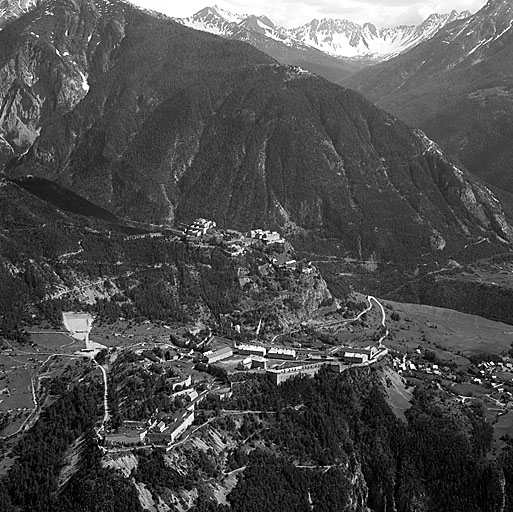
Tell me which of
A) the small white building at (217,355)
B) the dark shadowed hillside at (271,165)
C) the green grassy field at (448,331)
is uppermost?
the dark shadowed hillside at (271,165)

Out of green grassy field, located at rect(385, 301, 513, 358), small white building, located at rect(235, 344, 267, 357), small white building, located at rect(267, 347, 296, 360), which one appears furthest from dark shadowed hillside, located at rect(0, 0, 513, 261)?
small white building, located at rect(235, 344, 267, 357)

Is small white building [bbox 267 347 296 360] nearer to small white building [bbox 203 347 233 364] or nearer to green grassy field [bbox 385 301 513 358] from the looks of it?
small white building [bbox 203 347 233 364]

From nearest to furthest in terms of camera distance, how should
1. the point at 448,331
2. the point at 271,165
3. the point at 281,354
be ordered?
the point at 281,354, the point at 448,331, the point at 271,165

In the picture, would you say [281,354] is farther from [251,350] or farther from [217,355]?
[217,355]

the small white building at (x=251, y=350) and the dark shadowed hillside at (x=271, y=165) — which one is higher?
the dark shadowed hillside at (x=271, y=165)

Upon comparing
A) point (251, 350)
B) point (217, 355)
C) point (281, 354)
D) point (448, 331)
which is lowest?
point (448, 331)

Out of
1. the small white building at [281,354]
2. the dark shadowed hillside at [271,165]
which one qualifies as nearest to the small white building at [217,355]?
the small white building at [281,354]

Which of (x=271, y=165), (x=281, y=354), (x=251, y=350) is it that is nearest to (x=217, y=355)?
(x=251, y=350)

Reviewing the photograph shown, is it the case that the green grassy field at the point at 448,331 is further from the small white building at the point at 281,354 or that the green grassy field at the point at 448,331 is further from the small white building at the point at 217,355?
the small white building at the point at 217,355

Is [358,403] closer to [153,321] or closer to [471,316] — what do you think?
[153,321]

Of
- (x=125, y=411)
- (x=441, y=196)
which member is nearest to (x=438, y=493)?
(x=125, y=411)

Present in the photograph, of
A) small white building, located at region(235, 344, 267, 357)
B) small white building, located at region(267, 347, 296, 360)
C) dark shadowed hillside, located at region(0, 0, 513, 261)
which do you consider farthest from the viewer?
dark shadowed hillside, located at region(0, 0, 513, 261)
